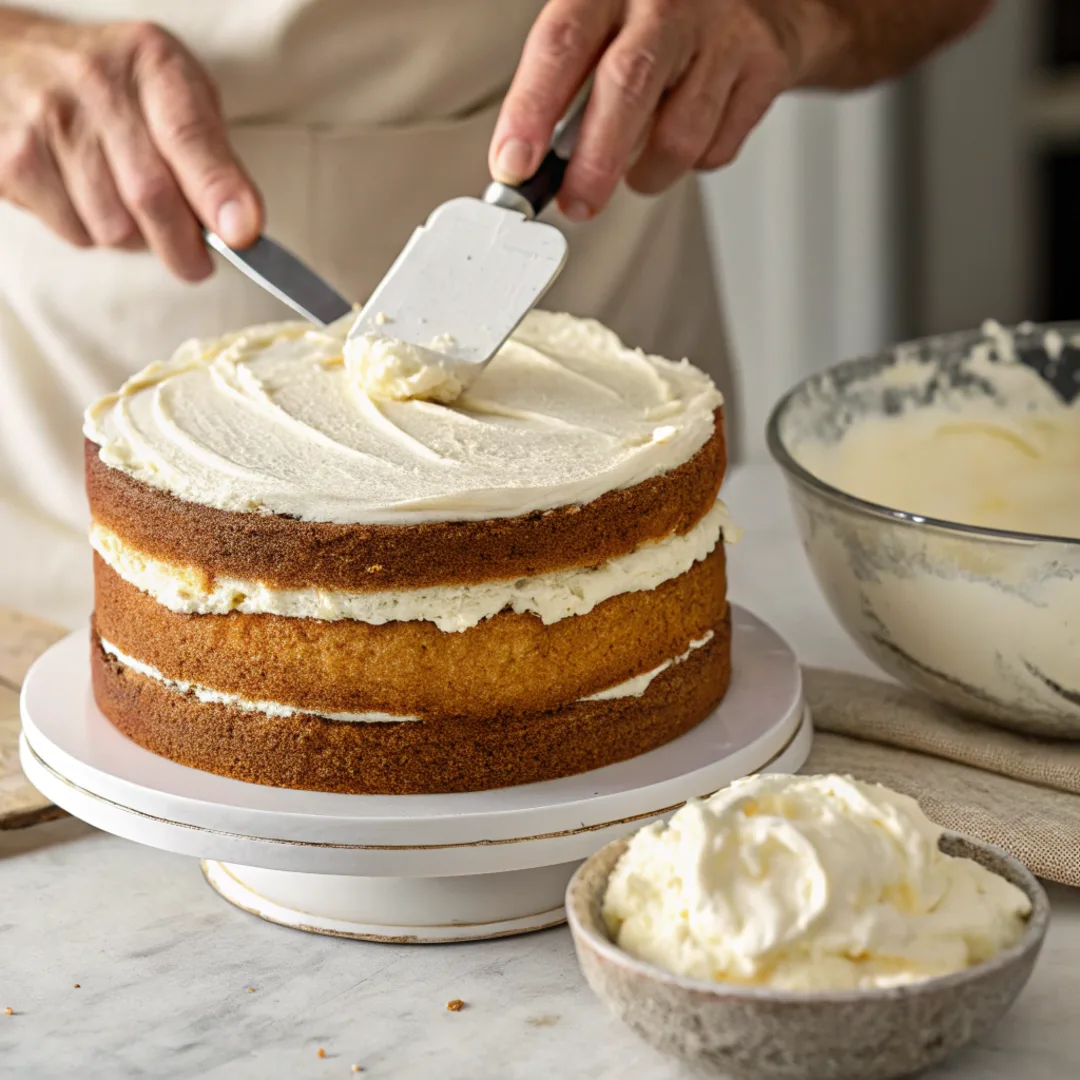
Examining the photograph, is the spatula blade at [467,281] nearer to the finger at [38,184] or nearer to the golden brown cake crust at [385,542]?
the golden brown cake crust at [385,542]

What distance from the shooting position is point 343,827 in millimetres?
1170

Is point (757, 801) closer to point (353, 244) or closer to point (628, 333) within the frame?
point (353, 244)

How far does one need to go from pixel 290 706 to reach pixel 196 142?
29.1 inches

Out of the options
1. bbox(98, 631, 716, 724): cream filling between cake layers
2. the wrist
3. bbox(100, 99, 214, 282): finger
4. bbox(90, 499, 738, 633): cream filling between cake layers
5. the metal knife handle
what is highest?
the wrist

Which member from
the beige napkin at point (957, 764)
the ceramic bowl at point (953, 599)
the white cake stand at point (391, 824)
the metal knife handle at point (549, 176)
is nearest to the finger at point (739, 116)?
the metal knife handle at point (549, 176)

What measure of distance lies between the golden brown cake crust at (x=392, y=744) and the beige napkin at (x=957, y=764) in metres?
0.25

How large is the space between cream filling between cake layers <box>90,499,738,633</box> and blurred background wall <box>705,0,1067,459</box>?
2.61 meters

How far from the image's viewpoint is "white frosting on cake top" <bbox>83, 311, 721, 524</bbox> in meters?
1.21

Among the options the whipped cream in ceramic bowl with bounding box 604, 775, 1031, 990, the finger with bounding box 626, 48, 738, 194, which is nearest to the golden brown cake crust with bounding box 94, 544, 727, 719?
the whipped cream in ceramic bowl with bounding box 604, 775, 1031, 990

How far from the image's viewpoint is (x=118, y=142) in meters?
1.75

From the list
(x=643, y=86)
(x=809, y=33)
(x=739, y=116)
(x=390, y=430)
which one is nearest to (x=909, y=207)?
(x=809, y=33)

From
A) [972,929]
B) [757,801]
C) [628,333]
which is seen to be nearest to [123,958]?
[757,801]

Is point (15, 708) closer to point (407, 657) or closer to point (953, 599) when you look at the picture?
point (407, 657)

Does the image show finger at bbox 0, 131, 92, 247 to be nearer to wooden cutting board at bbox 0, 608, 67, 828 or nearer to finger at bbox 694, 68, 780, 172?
wooden cutting board at bbox 0, 608, 67, 828
